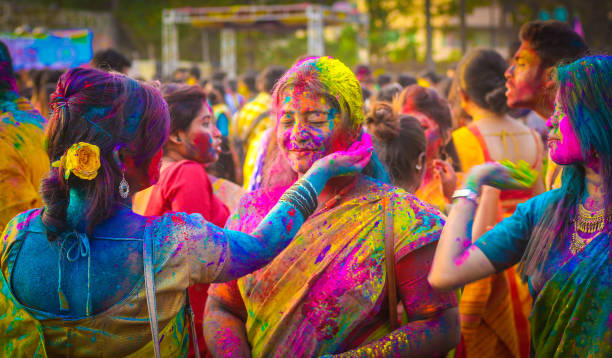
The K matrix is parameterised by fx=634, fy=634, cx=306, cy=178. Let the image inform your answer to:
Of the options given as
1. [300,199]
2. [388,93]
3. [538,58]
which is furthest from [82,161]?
[388,93]

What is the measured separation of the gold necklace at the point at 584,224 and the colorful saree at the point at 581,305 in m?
0.03

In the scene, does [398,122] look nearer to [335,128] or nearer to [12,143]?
[335,128]

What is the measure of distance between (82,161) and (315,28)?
55.3 ft

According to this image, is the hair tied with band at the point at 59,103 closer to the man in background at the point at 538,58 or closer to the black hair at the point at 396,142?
the black hair at the point at 396,142

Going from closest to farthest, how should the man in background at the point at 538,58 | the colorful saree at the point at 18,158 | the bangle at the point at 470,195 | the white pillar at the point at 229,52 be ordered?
1. the bangle at the point at 470,195
2. the colorful saree at the point at 18,158
3. the man in background at the point at 538,58
4. the white pillar at the point at 229,52

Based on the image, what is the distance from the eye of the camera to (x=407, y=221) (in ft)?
7.53

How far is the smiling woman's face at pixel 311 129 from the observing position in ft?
8.01

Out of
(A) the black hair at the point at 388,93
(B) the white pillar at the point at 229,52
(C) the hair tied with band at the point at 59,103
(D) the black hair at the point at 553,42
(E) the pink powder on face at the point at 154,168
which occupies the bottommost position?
(E) the pink powder on face at the point at 154,168

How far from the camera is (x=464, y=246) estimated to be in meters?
2.05

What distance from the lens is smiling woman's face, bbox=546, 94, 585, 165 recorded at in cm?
202

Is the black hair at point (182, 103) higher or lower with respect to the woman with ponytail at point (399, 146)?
higher

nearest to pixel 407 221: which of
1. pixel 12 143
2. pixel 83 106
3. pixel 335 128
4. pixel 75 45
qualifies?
pixel 335 128

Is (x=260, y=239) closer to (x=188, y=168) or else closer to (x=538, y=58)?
(x=188, y=168)


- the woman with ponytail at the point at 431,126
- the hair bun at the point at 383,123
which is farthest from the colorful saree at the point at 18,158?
the woman with ponytail at the point at 431,126
